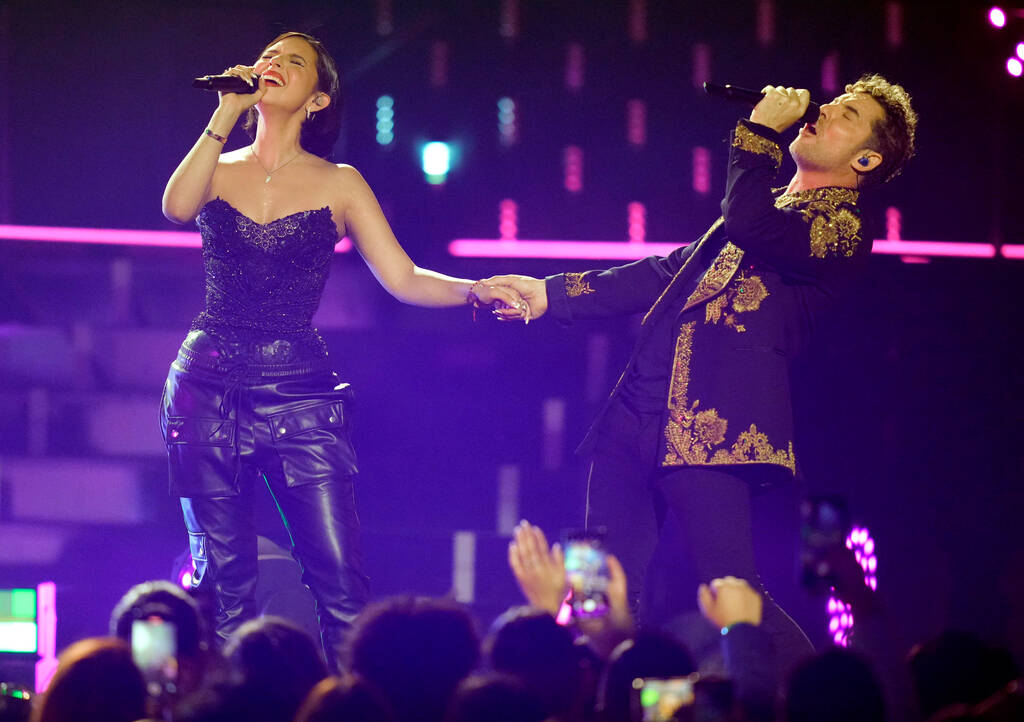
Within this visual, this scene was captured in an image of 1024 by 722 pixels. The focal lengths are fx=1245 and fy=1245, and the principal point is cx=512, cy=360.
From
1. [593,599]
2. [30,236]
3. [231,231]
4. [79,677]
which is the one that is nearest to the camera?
[79,677]

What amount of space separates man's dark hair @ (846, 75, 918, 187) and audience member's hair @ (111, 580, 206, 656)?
1958mm

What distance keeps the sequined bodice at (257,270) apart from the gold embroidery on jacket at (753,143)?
1.06 m

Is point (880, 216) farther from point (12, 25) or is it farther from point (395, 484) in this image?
point (12, 25)

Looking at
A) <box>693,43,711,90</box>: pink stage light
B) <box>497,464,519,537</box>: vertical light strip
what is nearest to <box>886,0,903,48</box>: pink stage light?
<box>693,43,711,90</box>: pink stage light

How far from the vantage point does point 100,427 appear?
174 inches

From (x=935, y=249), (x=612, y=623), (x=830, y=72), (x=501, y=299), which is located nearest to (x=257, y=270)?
(x=501, y=299)

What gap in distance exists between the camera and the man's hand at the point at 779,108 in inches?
116

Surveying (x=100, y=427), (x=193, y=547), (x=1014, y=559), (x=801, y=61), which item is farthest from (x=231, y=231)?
(x=1014, y=559)

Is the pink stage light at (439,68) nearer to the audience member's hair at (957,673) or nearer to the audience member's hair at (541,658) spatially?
the audience member's hair at (541,658)

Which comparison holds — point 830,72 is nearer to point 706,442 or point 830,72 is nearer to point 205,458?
point 706,442

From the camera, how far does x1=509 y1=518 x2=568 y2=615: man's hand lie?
234 centimetres

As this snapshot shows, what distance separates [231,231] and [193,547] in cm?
80

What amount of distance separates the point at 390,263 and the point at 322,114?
1.45 feet

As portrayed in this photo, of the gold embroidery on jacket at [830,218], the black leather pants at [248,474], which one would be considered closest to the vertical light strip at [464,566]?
the black leather pants at [248,474]
